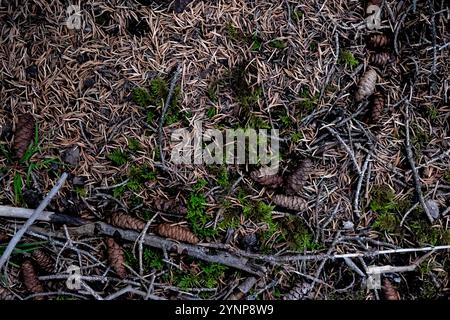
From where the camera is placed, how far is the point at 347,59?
230cm

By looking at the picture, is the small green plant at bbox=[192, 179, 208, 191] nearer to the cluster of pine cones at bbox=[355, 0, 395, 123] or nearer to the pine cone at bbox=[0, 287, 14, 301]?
the cluster of pine cones at bbox=[355, 0, 395, 123]

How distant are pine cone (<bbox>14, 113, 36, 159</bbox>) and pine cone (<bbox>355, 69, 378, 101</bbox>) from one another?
5.71 feet

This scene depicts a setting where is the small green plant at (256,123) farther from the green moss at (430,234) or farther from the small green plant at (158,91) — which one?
the green moss at (430,234)

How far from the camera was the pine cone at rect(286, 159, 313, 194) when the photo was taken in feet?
7.27

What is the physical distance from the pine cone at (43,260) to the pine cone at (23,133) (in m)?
0.51

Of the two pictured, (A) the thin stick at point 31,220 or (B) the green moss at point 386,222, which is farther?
(B) the green moss at point 386,222

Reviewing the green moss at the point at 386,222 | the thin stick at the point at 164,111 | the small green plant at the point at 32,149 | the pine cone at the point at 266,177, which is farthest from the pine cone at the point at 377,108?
the small green plant at the point at 32,149

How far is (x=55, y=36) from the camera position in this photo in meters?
2.23

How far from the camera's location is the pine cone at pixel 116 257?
217 centimetres

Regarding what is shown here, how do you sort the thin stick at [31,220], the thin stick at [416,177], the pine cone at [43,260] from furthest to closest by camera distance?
1. the thin stick at [416,177]
2. the pine cone at [43,260]
3. the thin stick at [31,220]

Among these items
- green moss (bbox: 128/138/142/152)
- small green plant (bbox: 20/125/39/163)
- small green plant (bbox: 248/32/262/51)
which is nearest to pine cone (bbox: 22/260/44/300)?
small green plant (bbox: 20/125/39/163)

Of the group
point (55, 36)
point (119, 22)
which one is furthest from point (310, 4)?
point (55, 36)

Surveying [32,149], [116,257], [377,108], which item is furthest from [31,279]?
[377,108]
